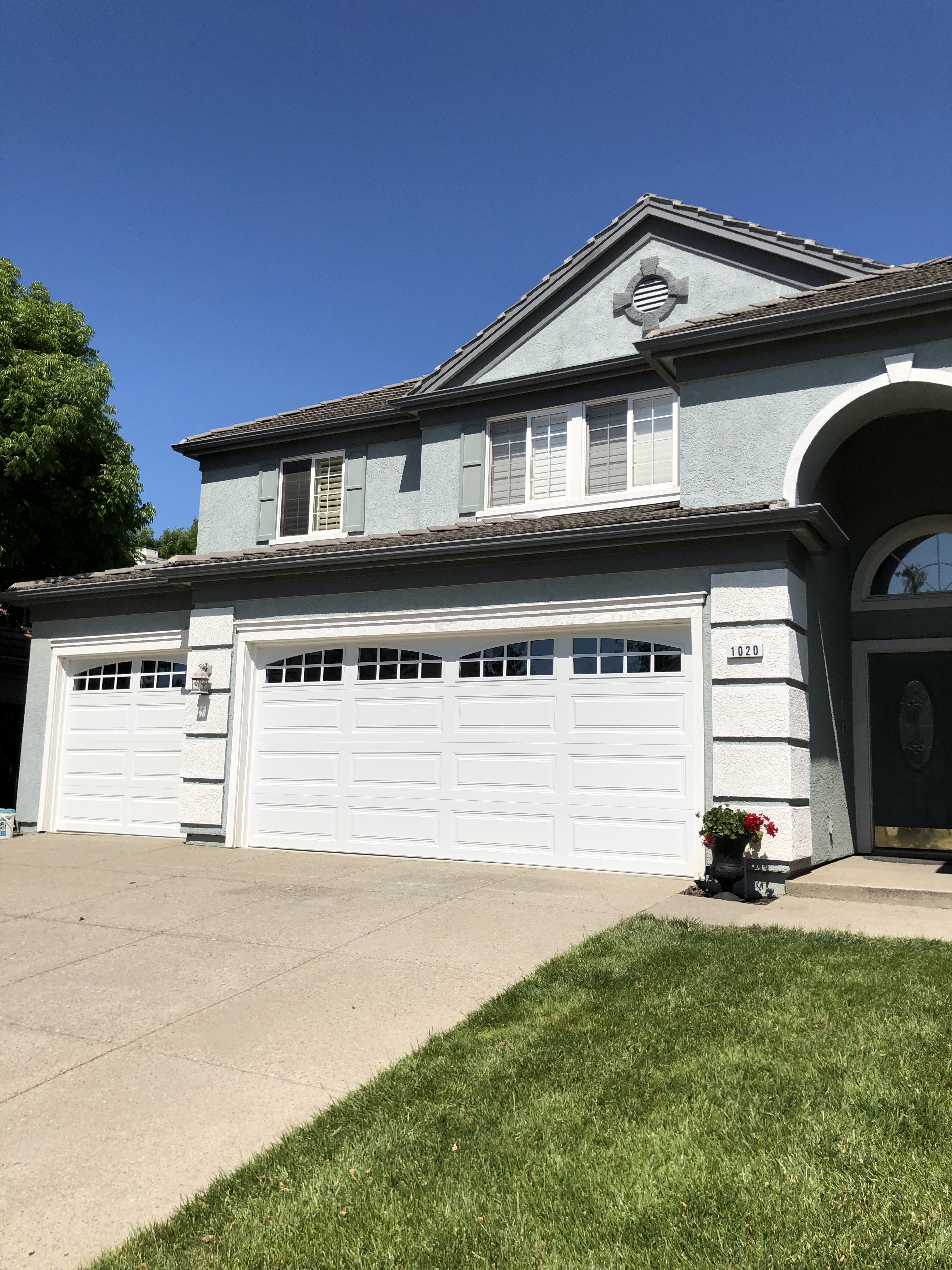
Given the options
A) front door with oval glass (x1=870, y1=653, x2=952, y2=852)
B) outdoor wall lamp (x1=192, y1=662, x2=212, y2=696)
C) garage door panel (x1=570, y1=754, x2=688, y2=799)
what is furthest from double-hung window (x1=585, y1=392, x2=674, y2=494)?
outdoor wall lamp (x1=192, y1=662, x2=212, y2=696)

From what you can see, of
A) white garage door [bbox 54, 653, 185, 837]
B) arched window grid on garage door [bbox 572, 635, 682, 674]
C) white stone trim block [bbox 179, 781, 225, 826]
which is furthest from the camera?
white garage door [bbox 54, 653, 185, 837]

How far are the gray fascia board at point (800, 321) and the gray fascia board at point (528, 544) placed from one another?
1894mm

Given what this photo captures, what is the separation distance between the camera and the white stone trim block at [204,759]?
12164 mm

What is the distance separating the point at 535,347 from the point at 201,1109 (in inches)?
460

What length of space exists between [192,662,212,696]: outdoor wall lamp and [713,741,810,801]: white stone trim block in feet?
21.9

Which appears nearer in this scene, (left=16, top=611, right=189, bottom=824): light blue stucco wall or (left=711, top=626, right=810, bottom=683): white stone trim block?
(left=711, top=626, right=810, bottom=683): white stone trim block

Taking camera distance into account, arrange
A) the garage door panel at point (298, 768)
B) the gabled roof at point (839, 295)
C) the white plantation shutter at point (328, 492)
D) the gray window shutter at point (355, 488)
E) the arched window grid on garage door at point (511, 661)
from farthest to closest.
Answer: the white plantation shutter at point (328, 492) < the gray window shutter at point (355, 488) < the garage door panel at point (298, 768) < the arched window grid on garage door at point (511, 661) < the gabled roof at point (839, 295)

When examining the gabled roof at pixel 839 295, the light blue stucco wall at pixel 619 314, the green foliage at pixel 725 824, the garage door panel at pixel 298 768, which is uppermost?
the light blue stucco wall at pixel 619 314

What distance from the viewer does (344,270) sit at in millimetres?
14320

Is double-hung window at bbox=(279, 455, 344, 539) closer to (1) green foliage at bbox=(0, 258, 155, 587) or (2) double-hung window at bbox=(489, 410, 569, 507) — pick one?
(2) double-hung window at bbox=(489, 410, 569, 507)

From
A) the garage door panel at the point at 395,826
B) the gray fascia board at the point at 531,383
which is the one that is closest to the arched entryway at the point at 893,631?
the gray fascia board at the point at 531,383

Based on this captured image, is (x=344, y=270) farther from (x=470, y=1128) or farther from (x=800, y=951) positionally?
(x=470, y=1128)

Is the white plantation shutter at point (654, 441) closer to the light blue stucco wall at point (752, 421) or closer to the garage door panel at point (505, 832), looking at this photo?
the light blue stucco wall at point (752, 421)

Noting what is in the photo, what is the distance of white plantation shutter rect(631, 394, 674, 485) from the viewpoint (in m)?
12.3
